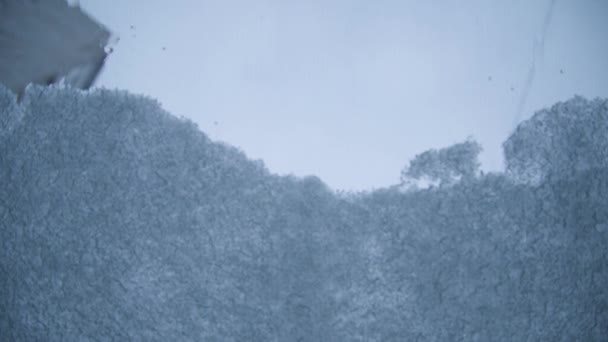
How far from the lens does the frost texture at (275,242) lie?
1.32m

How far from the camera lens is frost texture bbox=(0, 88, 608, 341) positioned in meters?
1.32

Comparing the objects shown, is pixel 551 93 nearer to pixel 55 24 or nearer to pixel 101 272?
pixel 101 272

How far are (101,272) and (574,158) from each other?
196 centimetres

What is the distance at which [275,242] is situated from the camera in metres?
1.38

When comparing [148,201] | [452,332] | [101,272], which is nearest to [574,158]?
[452,332]

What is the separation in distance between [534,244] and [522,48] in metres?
0.86

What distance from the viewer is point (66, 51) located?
60.1 inches

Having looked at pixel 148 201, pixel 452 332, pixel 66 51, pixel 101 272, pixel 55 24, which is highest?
pixel 55 24

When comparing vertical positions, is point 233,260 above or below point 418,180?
below

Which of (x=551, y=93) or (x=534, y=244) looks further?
(x=551, y=93)

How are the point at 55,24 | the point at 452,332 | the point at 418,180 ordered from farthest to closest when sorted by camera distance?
the point at 55,24 → the point at 418,180 → the point at 452,332

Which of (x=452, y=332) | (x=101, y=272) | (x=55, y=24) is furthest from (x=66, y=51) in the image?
(x=452, y=332)

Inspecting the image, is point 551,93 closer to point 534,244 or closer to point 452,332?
point 534,244

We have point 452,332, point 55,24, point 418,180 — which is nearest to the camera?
point 452,332
